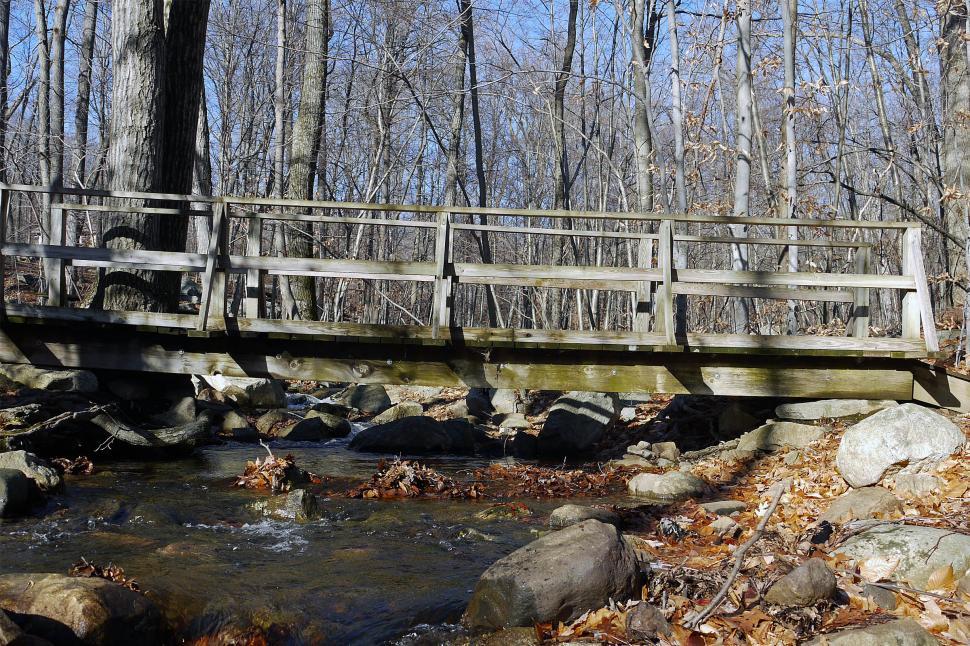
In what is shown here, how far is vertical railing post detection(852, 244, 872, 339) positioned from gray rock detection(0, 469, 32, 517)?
893cm

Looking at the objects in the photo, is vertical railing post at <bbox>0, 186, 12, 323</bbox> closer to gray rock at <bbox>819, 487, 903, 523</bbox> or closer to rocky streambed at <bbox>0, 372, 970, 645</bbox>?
rocky streambed at <bbox>0, 372, 970, 645</bbox>

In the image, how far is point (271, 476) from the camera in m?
8.01

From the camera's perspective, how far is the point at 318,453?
35.0 ft

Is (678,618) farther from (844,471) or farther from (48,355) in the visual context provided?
(48,355)

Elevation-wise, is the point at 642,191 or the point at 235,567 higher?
the point at 642,191

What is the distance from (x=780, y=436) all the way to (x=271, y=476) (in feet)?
19.3

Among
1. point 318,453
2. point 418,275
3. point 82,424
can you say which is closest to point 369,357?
point 418,275

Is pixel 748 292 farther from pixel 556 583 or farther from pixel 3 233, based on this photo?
pixel 3 233

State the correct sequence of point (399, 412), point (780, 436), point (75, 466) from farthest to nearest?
point (399, 412) < point (780, 436) < point (75, 466)

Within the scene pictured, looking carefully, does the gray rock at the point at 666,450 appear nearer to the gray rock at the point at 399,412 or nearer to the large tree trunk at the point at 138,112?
the gray rock at the point at 399,412

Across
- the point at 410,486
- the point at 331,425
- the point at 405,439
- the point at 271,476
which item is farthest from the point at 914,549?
the point at 331,425

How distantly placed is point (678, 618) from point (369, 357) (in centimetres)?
524

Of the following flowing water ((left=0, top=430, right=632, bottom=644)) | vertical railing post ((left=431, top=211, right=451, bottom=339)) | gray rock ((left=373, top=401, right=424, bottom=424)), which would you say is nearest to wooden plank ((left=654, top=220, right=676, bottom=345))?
flowing water ((left=0, top=430, right=632, bottom=644))

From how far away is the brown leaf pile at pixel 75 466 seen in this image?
8180 mm
